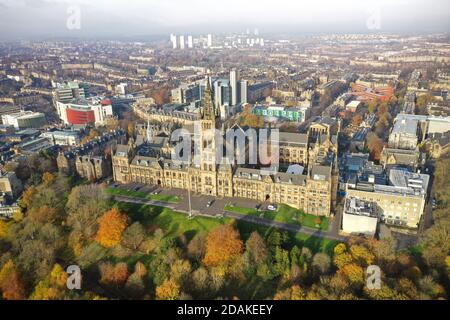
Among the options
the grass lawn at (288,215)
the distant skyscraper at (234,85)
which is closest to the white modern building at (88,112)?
the distant skyscraper at (234,85)

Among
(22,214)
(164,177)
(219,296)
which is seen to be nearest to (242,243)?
(219,296)

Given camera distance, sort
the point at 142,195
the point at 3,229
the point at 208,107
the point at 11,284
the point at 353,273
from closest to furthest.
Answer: the point at 353,273 → the point at 11,284 → the point at 3,229 → the point at 208,107 → the point at 142,195

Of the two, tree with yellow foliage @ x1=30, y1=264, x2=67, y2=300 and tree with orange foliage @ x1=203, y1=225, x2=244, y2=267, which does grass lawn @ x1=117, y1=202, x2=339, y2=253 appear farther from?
tree with yellow foliage @ x1=30, y1=264, x2=67, y2=300

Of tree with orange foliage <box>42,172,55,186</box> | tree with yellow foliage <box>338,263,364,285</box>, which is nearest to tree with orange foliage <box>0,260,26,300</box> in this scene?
tree with orange foliage <box>42,172,55,186</box>

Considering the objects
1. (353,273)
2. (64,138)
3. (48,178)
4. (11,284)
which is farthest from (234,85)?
(11,284)

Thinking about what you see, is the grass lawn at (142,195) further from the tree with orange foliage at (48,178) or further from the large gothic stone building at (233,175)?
the tree with orange foliage at (48,178)

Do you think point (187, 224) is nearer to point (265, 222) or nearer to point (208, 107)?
point (265, 222)
